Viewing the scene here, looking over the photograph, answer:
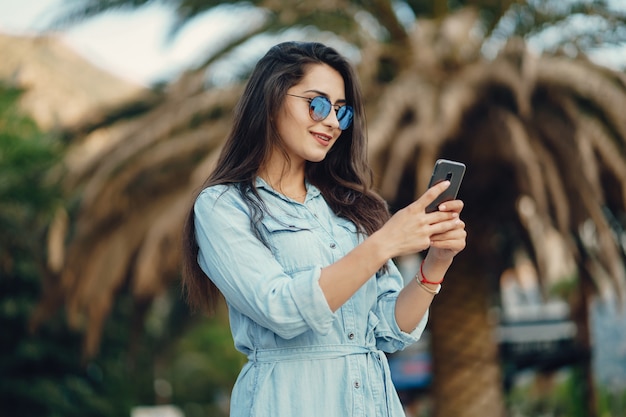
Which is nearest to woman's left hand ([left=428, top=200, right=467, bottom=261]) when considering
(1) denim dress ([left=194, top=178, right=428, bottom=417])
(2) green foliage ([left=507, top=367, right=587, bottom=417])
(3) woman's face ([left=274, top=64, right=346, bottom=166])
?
(1) denim dress ([left=194, top=178, right=428, bottom=417])

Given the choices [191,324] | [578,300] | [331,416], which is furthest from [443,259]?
[191,324]

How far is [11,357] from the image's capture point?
12867 mm

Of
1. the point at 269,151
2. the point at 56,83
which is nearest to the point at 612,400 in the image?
the point at 269,151

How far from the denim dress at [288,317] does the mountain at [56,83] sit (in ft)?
23.9

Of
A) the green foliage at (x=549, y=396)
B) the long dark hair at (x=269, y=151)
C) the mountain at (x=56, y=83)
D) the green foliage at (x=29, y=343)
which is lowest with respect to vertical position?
the green foliage at (x=549, y=396)

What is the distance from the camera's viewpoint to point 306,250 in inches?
85.7

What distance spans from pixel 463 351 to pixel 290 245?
646cm

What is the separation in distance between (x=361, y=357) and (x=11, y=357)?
11.7 m

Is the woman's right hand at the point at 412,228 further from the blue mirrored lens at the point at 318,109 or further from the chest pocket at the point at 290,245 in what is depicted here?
the blue mirrored lens at the point at 318,109

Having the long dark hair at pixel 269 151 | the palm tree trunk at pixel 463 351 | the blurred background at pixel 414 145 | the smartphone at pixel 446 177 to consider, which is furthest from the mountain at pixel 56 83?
the smartphone at pixel 446 177

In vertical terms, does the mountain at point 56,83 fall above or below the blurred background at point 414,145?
above

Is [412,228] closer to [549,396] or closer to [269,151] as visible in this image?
[269,151]

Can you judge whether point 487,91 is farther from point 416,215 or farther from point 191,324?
point 191,324

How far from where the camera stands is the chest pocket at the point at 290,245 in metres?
2.16
